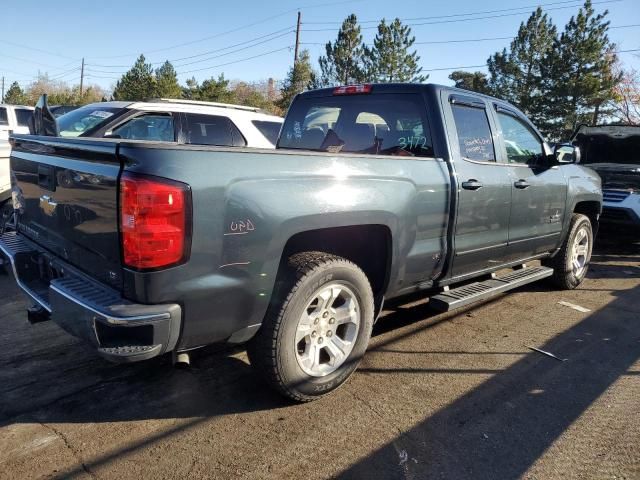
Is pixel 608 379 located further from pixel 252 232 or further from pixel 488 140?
pixel 252 232

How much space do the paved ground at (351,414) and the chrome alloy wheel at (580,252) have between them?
1.63 m

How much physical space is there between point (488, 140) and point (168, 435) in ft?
11.0

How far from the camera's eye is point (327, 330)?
3.16 metres

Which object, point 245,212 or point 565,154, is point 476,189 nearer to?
point 565,154

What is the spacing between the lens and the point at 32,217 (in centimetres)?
331

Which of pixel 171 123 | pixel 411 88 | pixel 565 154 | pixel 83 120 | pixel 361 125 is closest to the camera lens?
pixel 411 88

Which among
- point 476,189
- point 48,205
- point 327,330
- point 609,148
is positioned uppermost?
point 609,148

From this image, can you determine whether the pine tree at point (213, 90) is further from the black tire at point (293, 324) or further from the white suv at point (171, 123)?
the black tire at point (293, 324)

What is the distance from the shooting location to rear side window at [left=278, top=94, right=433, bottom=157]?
3973mm

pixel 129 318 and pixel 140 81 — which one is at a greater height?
pixel 140 81

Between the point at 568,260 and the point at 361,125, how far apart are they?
9.99ft

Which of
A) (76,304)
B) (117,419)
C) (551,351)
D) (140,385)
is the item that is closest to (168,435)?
(117,419)

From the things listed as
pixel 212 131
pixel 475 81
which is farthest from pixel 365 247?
pixel 475 81

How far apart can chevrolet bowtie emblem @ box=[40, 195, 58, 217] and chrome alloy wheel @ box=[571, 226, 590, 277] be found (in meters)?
5.20
